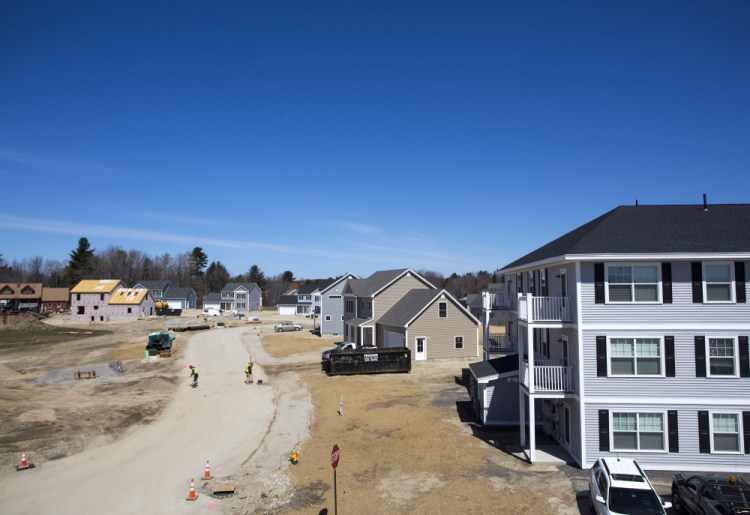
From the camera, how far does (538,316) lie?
19.1 metres

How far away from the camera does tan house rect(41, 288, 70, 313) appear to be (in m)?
111

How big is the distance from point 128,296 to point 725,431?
101 meters

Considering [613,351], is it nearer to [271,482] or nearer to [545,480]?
[545,480]

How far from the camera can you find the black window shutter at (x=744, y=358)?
17.1 meters

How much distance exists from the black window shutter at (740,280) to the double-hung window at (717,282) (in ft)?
0.60

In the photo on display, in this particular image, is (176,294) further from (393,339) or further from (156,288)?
(393,339)

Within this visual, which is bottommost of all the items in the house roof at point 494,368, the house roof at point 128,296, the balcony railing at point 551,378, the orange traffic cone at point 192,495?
the orange traffic cone at point 192,495

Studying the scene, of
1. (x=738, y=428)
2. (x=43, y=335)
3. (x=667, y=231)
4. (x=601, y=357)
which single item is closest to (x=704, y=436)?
(x=738, y=428)

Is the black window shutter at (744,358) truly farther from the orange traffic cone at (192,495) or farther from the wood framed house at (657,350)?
the orange traffic cone at (192,495)

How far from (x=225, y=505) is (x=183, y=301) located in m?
117

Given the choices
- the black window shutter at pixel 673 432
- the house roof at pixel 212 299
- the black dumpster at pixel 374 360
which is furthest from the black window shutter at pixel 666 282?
the house roof at pixel 212 299

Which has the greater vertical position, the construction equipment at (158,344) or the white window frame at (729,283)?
the white window frame at (729,283)

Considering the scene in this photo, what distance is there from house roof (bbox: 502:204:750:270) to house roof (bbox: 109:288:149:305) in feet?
309

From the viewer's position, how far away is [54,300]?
366 ft
